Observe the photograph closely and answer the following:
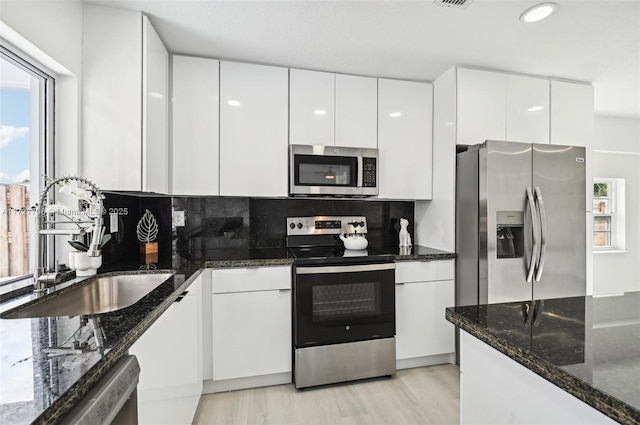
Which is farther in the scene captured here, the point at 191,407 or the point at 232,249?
the point at 232,249

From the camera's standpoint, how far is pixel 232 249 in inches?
107

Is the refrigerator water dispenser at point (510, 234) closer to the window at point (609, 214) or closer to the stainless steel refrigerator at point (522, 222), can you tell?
the stainless steel refrigerator at point (522, 222)

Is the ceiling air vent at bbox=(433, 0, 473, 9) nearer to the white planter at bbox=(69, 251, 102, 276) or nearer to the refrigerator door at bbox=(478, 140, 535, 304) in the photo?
the refrigerator door at bbox=(478, 140, 535, 304)

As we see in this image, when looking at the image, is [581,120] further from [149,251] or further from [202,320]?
[149,251]

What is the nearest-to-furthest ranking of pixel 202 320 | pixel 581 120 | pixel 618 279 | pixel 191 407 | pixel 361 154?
pixel 191 407 → pixel 202 320 → pixel 361 154 → pixel 581 120 → pixel 618 279

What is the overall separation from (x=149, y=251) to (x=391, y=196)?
1924 mm

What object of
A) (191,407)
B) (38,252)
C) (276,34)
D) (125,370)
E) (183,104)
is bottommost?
(191,407)

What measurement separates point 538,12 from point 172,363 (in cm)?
260

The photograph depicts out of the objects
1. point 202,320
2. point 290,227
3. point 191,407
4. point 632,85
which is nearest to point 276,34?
point 290,227

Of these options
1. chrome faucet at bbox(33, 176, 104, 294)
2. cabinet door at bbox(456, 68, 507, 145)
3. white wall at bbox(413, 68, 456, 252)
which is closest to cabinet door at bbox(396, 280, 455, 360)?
white wall at bbox(413, 68, 456, 252)

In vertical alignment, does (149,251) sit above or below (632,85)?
below

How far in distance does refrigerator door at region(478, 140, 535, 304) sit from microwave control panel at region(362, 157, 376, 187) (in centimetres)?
79

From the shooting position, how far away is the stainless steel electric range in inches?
86.9

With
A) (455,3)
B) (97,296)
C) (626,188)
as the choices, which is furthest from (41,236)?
(626,188)
